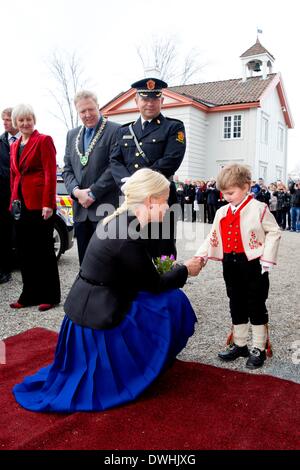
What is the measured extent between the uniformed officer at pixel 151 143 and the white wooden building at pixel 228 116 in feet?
70.1

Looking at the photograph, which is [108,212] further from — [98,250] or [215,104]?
[215,104]

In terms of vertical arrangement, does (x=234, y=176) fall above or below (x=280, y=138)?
below

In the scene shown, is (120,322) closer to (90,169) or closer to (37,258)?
(90,169)

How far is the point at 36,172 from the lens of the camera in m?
4.90

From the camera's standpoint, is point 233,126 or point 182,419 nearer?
point 182,419

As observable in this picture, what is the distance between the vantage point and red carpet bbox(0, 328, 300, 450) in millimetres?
2295

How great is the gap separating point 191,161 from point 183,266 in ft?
75.5

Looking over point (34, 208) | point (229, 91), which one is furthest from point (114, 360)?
point (229, 91)

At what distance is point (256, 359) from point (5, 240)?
4177 millimetres

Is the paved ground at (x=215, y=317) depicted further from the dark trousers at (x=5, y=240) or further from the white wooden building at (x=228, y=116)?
the white wooden building at (x=228, y=116)

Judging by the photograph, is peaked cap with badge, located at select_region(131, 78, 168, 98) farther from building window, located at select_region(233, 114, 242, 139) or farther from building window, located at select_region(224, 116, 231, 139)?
building window, located at select_region(224, 116, 231, 139)

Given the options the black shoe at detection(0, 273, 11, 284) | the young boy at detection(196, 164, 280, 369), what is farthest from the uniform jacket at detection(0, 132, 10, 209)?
the young boy at detection(196, 164, 280, 369)

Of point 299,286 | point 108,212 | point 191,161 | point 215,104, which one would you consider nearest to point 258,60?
point 215,104

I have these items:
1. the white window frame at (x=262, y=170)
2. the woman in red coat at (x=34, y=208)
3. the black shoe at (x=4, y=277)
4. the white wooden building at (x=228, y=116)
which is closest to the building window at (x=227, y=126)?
the white wooden building at (x=228, y=116)
